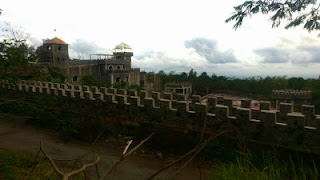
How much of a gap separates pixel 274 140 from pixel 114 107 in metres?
5.39

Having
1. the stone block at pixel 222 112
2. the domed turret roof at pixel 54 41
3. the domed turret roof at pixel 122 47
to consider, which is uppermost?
the domed turret roof at pixel 122 47

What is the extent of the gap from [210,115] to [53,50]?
35.2m

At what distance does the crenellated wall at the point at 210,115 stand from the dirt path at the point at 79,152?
1.28 metres

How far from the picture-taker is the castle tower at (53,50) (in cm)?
3334

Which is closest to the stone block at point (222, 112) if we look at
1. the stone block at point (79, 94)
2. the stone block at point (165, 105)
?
the stone block at point (165, 105)

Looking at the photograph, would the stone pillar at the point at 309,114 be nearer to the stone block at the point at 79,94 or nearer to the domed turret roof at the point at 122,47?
the stone block at the point at 79,94

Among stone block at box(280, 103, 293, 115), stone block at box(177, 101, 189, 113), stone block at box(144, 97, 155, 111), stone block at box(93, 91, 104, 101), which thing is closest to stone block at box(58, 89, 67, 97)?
stone block at box(93, 91, 104, 101)

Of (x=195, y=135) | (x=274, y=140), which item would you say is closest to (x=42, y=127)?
(x=195, y=135)

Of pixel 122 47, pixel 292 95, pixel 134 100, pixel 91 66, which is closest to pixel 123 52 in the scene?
pixel 122 47

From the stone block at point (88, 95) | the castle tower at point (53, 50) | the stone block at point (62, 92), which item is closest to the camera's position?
the stone block at point (88, 95)

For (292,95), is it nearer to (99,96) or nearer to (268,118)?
(268,118)

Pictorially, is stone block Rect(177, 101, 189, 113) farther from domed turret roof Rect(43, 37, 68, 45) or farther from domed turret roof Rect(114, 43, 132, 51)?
domed turret roof Rect(114, 43, 132, 51)

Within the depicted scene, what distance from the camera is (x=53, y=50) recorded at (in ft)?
112

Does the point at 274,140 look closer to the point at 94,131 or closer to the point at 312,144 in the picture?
the point at 312,144
